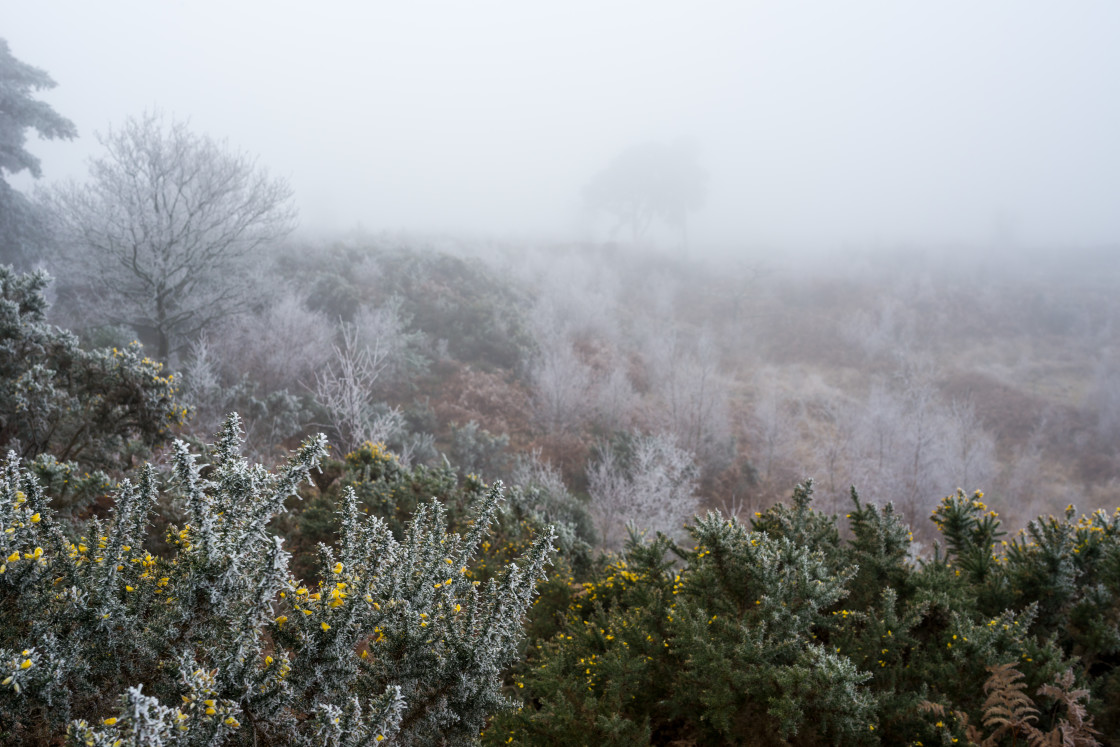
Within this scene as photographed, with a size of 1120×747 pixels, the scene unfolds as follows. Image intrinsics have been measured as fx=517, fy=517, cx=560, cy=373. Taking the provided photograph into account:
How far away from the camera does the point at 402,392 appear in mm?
15625

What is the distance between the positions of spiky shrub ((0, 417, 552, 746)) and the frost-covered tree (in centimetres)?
1607

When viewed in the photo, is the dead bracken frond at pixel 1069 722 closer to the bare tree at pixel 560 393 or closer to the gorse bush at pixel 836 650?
the gorse bush at pixel 836 650

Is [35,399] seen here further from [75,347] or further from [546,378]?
[546,378]

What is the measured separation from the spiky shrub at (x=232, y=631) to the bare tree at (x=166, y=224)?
11727 mm

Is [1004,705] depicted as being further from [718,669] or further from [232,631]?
[232,631]

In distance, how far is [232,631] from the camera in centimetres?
185

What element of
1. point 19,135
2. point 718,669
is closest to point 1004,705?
point 718,669

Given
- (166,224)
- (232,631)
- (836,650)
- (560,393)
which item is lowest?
(560,393)

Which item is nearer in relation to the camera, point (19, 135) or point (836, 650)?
point (836, 650)

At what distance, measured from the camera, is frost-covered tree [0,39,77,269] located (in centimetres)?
1288

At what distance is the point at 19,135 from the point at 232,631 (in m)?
18.6

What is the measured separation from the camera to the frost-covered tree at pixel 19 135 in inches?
507

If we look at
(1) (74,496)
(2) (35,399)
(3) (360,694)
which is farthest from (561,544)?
(2) (35,399)

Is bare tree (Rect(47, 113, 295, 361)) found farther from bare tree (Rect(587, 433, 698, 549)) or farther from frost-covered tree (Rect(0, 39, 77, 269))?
bare tree (Rect(587, 433, 698, 549))
